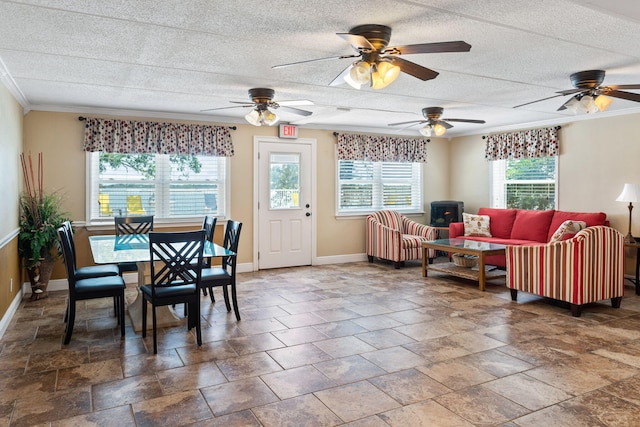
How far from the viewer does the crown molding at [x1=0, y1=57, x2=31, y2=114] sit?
385 centimetres

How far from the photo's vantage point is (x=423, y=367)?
3.13m

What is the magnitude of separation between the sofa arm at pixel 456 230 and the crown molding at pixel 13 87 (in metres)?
5.85

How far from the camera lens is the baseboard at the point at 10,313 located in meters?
3.81

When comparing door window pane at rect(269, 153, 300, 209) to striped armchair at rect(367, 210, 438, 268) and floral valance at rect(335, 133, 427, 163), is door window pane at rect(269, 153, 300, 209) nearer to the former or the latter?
floral valance at rect(335, 133, 427, 163)

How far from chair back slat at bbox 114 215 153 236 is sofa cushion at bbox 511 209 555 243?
198 inches

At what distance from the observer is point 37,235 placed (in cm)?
483

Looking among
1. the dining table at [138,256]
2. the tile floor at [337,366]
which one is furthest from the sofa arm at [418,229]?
the dining table at [138,256]

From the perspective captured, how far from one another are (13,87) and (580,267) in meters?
5.64

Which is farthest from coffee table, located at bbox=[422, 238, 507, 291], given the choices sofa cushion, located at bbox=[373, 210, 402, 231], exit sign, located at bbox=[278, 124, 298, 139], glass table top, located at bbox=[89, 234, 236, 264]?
→ glass table top, located at bbox=[89, 234, 236, 264]

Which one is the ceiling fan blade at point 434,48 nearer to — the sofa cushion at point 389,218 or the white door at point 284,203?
the white door at point 284,203

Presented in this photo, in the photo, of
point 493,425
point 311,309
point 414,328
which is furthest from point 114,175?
point 493,425

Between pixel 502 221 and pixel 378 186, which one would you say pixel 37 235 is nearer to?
pixel 378 186

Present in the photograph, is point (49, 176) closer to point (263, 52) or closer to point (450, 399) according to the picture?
point (263, 52)

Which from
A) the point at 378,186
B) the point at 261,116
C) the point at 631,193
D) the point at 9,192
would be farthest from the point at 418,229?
the point at 9,192
